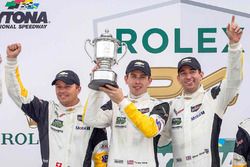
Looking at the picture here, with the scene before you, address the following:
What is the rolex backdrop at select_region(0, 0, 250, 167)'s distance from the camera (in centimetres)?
339

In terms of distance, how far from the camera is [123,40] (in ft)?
11.1

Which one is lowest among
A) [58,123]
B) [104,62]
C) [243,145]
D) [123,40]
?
[243,145]

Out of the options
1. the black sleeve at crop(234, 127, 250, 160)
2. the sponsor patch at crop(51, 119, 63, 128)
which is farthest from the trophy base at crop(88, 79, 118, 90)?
the black sleeve at crop(234, 127, 250, 160)

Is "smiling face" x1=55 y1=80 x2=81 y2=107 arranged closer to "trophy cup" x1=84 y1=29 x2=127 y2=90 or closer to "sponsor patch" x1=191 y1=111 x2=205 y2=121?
"trophy cup" x1=84 y1=29 x2=127 y2=90

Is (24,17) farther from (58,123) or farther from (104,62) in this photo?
(104,62)

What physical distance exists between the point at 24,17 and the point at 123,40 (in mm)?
850

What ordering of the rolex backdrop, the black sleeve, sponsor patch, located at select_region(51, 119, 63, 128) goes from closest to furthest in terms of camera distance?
the black sleeve, sponsor patch, located at select_region(51, 119, 63, 128), the rolex backdrop

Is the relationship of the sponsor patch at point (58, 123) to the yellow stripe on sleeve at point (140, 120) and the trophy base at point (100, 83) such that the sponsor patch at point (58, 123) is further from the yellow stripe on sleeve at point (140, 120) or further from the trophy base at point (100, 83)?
the yellow stripe on sleeve at point (140, 120)

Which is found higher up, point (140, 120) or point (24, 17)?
point (24, 17)

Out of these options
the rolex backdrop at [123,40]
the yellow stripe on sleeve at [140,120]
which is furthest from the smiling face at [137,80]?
the rolex backdrop at [123,40]

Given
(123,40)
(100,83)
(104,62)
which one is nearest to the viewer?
(100,83)

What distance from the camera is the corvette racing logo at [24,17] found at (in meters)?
3.42

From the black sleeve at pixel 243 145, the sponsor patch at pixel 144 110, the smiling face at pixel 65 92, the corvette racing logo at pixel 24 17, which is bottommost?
the black sleeve at pixel 243 145

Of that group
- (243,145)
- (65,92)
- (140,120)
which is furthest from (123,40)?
(243,145)
